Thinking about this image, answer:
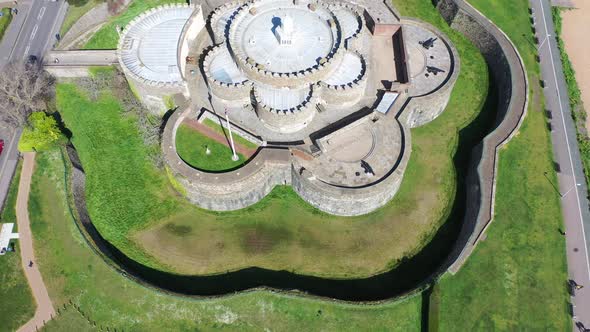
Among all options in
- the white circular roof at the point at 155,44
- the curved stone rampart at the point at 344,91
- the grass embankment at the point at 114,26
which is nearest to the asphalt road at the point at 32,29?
the grass embankment at the point at 114,26

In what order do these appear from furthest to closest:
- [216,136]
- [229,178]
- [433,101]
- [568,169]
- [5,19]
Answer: [5,19]
[433,101]
[216,136]
[568,169]
[229,178]

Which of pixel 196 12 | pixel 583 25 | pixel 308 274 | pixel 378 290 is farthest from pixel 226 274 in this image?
pixel 583 25

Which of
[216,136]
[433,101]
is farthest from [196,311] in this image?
[433,101]

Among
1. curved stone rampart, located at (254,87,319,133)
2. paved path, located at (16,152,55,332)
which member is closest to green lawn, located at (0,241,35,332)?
paved path, located at (16,152,55,332)

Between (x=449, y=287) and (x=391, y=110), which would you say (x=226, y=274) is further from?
(x=391, y=110)

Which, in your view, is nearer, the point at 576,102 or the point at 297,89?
the point at 297,89

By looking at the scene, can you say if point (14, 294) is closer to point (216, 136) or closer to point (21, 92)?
point (21, 92)

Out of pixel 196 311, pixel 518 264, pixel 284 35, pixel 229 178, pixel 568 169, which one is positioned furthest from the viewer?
pixel 284 35
